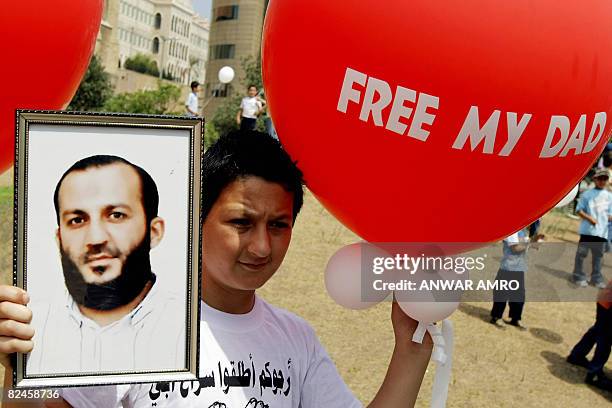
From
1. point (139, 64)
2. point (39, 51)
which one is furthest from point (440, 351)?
point (139, 64)

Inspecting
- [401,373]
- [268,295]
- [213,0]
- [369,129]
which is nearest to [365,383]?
[268,295]

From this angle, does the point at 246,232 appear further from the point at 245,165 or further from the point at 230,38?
the point at 230,38

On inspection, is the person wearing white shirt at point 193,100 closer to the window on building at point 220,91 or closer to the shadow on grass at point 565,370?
the shadow on grass at point 565,370

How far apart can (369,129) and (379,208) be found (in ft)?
0.79

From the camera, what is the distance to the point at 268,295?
6359 mm

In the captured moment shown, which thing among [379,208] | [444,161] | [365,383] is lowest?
[365,383]

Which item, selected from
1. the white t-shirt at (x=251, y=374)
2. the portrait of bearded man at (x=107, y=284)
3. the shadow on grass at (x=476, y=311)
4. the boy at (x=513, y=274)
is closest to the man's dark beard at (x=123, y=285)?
the portrait of bearded man at (x=107, y=284)

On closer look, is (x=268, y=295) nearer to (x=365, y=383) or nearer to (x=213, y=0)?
(x=365, y=383)

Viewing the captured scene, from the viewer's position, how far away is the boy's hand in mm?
1224

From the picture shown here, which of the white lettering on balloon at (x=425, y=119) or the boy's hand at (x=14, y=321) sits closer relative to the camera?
the boy's hand at (x=14, y=321)

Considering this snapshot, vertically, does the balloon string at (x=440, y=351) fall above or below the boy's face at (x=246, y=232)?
below

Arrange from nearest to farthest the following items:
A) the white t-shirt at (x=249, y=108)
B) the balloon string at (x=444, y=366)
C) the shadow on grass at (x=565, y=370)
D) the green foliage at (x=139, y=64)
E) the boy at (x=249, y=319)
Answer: the boy at (x=249, y=319) < the balloon string at (x=444, y=366) < the shadow on grass at (x=565, y=370) < the white t-shirt at (x=249, y=108) < the green foliage at (x=139, y=64)

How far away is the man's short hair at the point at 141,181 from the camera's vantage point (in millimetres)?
1279

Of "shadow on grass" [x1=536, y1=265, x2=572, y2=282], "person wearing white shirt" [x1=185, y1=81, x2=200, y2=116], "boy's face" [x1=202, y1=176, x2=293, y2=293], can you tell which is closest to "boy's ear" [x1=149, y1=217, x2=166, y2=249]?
"boy's face" [x1=202, y1=176, x2=293, y2=293]
